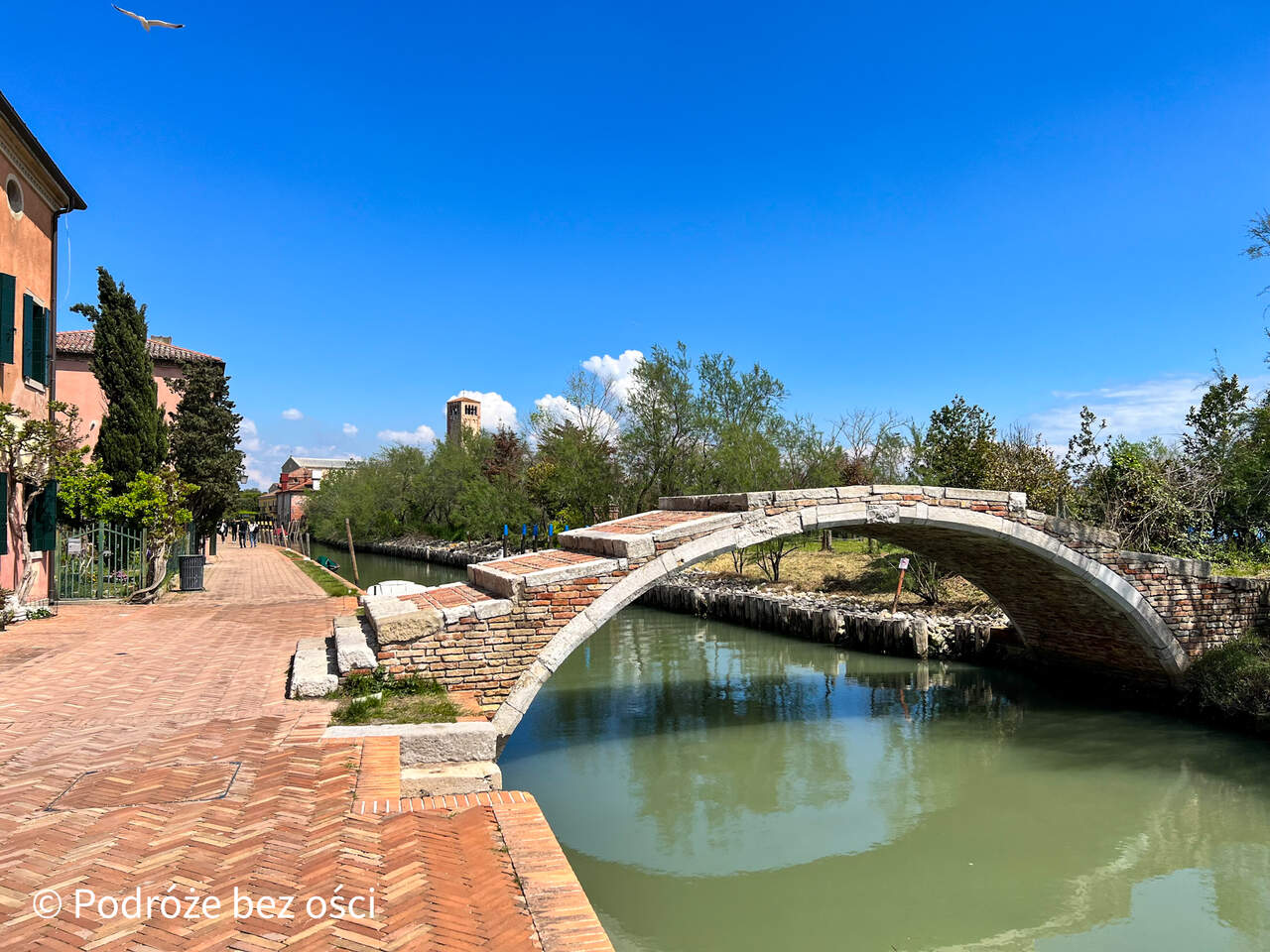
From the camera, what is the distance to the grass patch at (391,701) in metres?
6.27

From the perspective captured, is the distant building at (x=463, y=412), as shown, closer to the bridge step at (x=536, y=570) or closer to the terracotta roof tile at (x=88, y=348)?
the terracotta roof tile at (x=88, y=348)

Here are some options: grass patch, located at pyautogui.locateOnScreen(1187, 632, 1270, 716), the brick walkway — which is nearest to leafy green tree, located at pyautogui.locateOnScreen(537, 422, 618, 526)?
grass patch, located at pyautogui.locateOnScreen(1187, 632, 1270, 716)

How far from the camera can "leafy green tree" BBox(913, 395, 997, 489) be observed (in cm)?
1764

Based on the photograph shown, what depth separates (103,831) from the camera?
4137mm

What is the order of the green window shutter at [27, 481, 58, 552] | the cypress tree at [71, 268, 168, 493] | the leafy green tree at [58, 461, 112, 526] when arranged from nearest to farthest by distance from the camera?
the green window shutter at [27, 481, 58, 552] → the leafy green tree at [58, 461, 112, 526] → the cypress tree at [71, 268, 168, 493]

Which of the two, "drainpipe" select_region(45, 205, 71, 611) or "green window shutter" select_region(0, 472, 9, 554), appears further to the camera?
"drainpipe" select_region(45, 205, 71, 611)

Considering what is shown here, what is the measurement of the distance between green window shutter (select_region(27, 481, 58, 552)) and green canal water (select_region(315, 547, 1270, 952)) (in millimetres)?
8719

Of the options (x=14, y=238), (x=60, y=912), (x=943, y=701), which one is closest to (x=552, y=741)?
(x=943, y=701)

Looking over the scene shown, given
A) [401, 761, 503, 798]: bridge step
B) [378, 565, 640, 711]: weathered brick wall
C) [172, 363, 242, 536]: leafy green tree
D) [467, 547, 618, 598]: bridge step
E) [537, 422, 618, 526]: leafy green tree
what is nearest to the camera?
[401, 761, 503, 798]: bridge step

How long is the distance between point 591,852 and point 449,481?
1630 inches

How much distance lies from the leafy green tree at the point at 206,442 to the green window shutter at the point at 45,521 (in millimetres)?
7844

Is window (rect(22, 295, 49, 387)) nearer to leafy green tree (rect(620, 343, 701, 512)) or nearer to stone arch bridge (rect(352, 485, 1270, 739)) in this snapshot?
stone arch bridge (rect(352, 485, 1270, 739))

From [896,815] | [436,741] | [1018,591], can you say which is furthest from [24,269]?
[1018,591]

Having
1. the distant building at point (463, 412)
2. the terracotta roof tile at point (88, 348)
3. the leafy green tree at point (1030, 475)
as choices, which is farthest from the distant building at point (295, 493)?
the leafy green tree at point (1030, 475)
